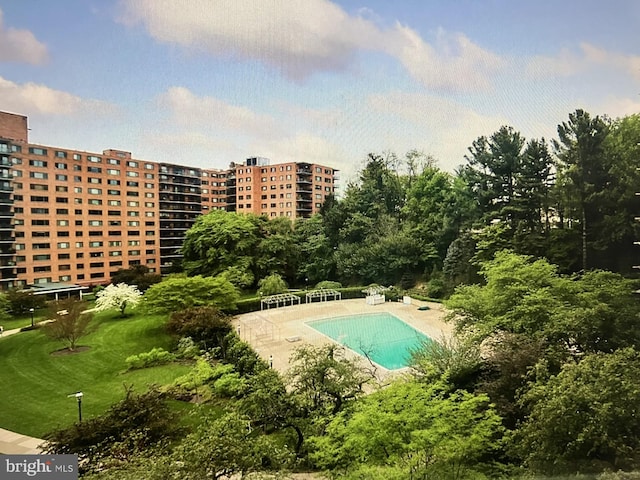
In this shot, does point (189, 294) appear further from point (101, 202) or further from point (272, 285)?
point (272, 285)

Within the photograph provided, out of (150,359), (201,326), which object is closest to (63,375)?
(150,359)

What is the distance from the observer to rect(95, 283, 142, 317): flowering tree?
3.25m

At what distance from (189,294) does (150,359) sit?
1.18 meters

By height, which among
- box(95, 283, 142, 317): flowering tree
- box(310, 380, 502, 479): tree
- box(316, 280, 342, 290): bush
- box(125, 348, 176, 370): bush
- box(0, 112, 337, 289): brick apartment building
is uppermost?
box(0, 112, 337, 289): brick apartment building

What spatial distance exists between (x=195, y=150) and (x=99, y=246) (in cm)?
120

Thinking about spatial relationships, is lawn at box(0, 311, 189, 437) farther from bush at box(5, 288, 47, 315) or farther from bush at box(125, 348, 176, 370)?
bush at box(5, 288, 47, 315)

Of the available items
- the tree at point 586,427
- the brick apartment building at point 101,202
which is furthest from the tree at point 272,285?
the tree at point 586,427

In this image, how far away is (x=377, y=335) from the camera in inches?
186

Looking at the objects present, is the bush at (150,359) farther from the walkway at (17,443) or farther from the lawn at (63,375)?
the walkway at (17,443)

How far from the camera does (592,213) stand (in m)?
4.16

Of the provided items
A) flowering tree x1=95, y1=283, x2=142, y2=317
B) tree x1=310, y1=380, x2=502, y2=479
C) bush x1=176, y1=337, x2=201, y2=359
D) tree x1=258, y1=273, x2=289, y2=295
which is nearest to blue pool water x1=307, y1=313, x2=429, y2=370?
tree x1=258, y1=273, x2=289, y2=295

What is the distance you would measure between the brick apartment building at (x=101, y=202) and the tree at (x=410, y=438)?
2424mm

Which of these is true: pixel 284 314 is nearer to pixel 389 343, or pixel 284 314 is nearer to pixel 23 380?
pixel 389 343

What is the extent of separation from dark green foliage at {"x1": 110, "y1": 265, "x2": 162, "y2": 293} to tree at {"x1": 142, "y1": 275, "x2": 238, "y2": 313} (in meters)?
0.08
